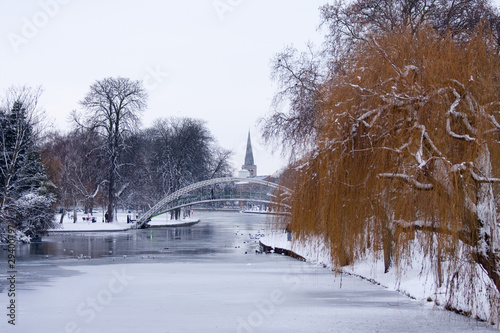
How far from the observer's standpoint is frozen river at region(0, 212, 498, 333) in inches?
403

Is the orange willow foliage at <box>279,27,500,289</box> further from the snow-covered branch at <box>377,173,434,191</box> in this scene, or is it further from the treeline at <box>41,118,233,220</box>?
the treeline at <box>41,118,233,220</box>

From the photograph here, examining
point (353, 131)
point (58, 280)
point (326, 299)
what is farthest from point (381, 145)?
point (58, 280)

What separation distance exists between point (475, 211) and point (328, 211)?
250 centimetres

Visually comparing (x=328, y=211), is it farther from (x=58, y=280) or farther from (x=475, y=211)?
(x=58, y=280)

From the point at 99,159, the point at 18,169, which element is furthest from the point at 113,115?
the point at 18,169

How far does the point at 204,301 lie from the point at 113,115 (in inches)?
1501

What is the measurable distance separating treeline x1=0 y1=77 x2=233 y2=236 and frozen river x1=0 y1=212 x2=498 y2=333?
23.5 feet

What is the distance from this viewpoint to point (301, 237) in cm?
1229

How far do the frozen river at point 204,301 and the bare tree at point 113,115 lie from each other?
2612 centimetres

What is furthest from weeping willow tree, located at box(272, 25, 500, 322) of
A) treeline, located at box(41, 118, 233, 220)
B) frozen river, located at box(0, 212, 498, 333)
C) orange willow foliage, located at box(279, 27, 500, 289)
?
treeline, located at box(41, 118, 233, 220)

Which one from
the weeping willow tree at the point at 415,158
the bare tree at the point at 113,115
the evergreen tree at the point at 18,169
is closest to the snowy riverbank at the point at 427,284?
the weeping willow tree at the point at 415,158

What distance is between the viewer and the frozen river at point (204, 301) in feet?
33.6

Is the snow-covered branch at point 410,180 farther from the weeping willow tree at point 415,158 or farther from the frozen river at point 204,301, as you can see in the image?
the frozen river at point 204,301

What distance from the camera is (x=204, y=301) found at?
12836mm
